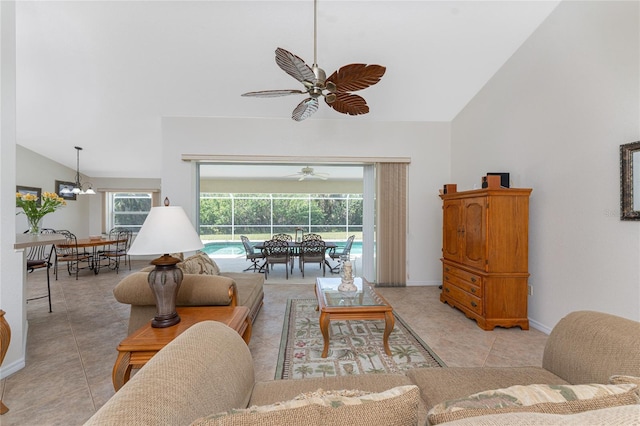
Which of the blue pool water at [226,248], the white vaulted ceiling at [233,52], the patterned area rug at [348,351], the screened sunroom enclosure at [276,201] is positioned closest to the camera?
the patterned area rug at [348,351]

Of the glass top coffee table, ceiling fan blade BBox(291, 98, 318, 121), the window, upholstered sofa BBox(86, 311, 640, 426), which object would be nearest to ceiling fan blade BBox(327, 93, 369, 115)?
ceiling fan blade BBox(291, 98, 318, 121)

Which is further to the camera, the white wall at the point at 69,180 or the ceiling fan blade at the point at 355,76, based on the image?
the white wall at the point at 69,180

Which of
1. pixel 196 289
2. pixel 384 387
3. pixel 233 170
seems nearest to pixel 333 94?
pixel 196 289

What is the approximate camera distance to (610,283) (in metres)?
2.44

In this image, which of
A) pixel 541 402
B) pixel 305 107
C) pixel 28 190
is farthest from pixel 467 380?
pixel 28 190

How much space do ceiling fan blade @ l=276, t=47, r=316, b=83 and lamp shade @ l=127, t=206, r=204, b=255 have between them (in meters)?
1.27

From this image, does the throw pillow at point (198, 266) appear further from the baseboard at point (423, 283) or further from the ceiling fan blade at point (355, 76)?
the baseboard at point (423, 283)

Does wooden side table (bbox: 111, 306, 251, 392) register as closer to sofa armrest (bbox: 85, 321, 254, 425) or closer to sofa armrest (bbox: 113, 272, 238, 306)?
sofa armrest (bbox: 113, 272, 238, 306)

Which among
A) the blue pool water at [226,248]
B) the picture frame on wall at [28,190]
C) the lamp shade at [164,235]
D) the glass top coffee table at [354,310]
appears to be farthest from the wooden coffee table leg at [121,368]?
the blue pool water at [226,248]

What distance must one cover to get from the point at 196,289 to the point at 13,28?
2604 mm

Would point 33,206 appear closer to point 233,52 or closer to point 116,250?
point 233,52

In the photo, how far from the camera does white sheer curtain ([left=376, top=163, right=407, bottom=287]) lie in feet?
15.8

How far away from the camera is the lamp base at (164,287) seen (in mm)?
1727

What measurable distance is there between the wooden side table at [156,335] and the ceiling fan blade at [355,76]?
192 centimetres
